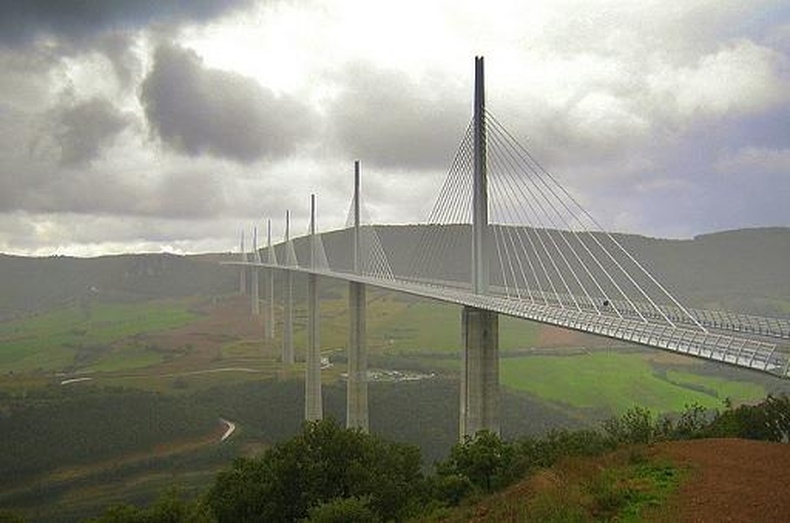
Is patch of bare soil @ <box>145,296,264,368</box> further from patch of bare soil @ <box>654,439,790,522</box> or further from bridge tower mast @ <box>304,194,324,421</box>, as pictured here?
patch of bare soil @ <box>654,439,790,522</box>

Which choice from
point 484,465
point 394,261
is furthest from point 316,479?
point 394,261

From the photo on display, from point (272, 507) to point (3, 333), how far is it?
362ft

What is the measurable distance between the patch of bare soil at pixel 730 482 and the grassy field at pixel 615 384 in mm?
45754

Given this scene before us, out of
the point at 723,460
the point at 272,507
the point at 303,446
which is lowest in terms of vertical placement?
the point at 272,507

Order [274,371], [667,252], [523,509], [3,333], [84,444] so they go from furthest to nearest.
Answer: [667,252], [3,333], [274,371], [84,444], [523,509]

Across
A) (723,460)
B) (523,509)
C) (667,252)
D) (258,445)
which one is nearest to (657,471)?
(723,460)

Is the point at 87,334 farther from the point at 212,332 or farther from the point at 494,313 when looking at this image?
the point at 494,313

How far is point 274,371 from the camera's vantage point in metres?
72.1

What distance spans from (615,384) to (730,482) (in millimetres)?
57253

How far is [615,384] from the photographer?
66.4 metres

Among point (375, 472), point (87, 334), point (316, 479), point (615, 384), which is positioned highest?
point (375, 472)

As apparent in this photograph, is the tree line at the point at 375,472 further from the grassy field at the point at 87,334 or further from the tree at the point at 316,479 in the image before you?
the grassy field at the point at 87,334

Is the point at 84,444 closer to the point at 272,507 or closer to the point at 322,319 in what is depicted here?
the point at 272,507

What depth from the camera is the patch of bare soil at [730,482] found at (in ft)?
35.9
